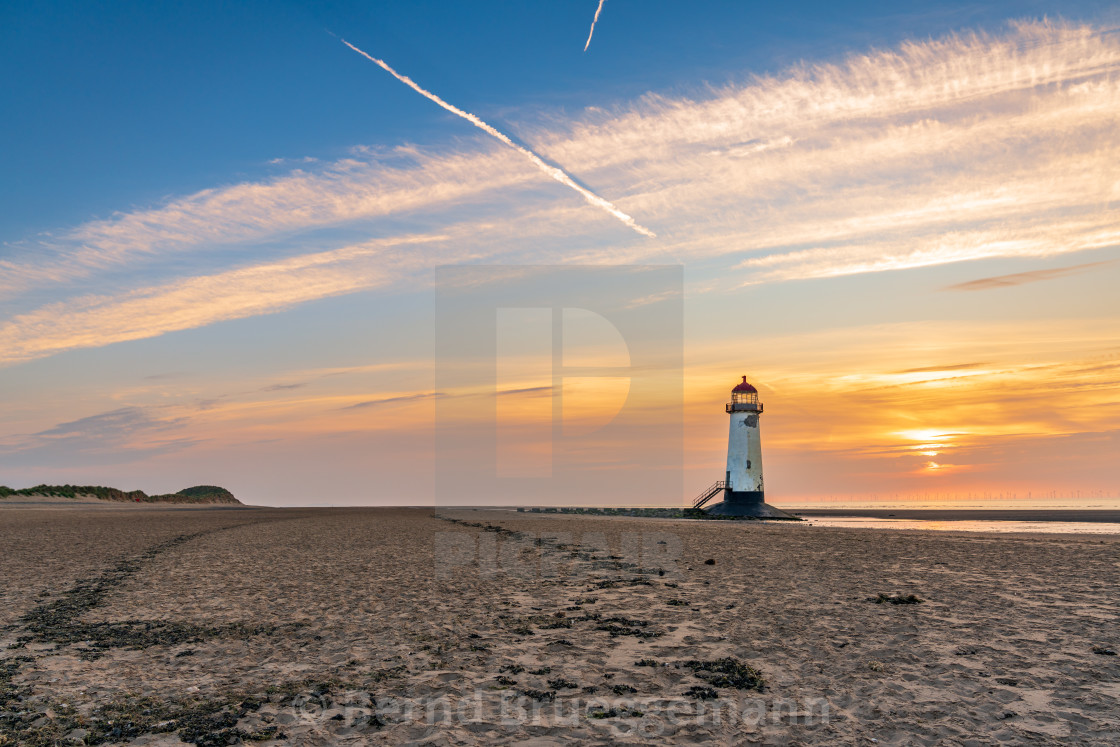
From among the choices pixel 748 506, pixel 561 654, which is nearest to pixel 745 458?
pixel 748 506

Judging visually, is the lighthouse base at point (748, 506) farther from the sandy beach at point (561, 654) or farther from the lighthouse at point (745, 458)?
the sandy beach at point (561, 654)

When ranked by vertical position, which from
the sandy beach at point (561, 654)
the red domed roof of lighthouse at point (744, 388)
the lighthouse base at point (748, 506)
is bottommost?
the lighthouse base at point (748, 506)

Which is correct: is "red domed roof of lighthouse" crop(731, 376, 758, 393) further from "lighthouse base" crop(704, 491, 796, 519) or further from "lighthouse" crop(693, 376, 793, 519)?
"lighthouse base" crop(704, 491, 796, 519)

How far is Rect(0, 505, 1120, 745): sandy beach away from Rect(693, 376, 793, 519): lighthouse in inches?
1774

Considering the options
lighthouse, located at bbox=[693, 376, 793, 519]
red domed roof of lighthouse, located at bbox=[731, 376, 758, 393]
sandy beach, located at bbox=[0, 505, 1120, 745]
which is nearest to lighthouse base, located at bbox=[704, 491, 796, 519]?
lighthouse, located at bbox=[693, 376, 793, 519]

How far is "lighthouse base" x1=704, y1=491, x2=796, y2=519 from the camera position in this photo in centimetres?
6425

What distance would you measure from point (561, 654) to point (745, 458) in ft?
190

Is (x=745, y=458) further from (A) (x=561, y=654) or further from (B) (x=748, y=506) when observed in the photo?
(A) (x=561, y=654)

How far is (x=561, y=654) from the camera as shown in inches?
404

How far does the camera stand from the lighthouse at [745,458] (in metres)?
65.1

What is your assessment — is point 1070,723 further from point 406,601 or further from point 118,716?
point 406,601

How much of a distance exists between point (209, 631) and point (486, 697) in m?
6.18

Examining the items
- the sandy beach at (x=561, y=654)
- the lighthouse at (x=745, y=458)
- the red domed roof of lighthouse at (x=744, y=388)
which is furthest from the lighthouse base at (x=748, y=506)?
the sandy beach at (x=561, y=654)

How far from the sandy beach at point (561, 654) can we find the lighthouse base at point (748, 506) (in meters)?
44.7
